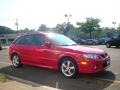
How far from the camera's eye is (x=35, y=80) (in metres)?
8.29

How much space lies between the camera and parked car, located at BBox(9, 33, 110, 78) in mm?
8164

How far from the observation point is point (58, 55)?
882 centimetres

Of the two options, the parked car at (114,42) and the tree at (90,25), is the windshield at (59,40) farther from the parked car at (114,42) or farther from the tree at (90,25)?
the tree at (90,25)

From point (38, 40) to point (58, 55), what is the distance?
154 centimetres

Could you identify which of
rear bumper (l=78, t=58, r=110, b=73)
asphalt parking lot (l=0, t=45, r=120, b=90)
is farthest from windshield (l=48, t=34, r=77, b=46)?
rear bumper (l=78, t=58, r=110, b=73)

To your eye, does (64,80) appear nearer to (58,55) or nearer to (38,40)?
(58,55)

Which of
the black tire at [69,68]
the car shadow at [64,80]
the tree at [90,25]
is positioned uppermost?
the tree at [90,25]

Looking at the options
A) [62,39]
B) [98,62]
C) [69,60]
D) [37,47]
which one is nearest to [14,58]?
[37,47]

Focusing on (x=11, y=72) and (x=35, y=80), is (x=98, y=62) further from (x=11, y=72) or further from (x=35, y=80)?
(x=11, y=72)

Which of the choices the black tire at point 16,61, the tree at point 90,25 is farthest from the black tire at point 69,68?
the tree at point 90,25

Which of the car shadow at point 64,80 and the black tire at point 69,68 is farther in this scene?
the black tire at point 69,68

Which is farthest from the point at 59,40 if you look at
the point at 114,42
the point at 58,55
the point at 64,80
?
the point at 114,42

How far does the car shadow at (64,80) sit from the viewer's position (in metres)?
7.30

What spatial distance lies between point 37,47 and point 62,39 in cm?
103
